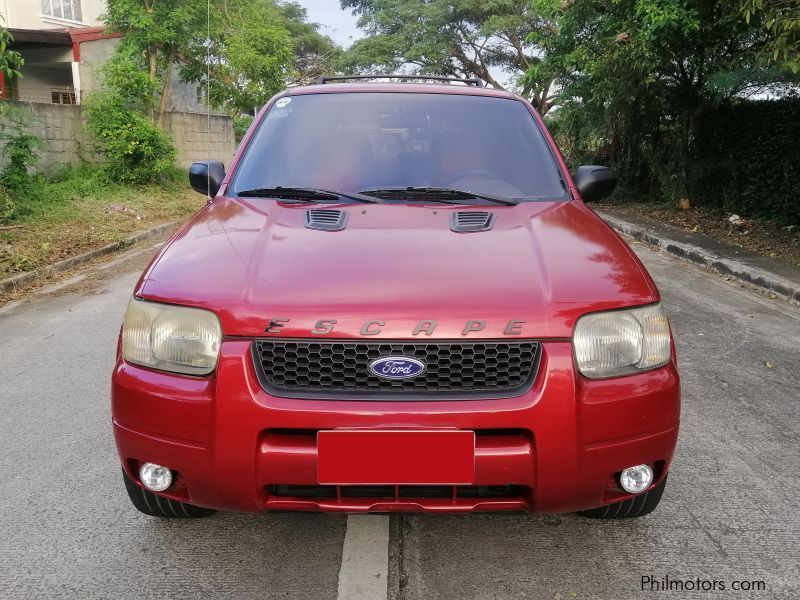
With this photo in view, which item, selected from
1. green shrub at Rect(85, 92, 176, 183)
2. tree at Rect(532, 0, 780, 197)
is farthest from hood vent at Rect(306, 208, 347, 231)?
green shrub at Rect(85, 92, 176, 183)

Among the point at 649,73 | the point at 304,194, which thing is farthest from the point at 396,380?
the point at 649,73

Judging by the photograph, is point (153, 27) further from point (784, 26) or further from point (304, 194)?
point (304, 194)

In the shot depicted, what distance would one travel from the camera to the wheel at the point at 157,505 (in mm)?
2307

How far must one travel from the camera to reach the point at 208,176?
330 centimetres

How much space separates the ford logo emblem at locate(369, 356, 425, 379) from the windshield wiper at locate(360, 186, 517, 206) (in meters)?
1.03

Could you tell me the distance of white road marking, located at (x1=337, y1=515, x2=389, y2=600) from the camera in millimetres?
2141

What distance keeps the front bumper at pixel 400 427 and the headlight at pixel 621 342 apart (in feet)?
0.14

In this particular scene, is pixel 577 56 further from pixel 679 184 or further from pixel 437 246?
pixel 437 246

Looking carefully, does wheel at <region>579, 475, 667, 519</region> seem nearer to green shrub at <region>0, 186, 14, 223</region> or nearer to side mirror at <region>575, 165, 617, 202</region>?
side mirror at <region>575, 165, 617, 202</region>

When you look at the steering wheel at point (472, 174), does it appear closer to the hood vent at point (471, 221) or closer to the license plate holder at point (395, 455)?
the hood vent at point (471, 221)

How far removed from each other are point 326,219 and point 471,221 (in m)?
0.53

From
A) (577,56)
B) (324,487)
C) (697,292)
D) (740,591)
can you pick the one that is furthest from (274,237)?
(577,56)

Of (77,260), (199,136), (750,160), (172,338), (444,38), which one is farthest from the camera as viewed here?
(444,38)

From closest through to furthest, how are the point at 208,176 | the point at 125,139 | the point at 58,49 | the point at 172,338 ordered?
the point at 172,338 → the point at 208,176 → the point at 125,139 → the point at 58,49
